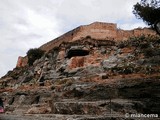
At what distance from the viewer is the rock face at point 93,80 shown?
1152cm

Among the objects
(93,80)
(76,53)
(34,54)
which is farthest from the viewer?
(34,54)

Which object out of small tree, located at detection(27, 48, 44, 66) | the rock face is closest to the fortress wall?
the rock face

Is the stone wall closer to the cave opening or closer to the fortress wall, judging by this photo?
the fortress wall

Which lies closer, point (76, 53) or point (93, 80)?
point (93, 80)

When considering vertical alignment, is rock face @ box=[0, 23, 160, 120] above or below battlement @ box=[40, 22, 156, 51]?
below

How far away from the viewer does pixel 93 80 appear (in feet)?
61.8

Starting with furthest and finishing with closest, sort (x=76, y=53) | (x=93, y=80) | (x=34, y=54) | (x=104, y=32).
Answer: (x=34, y=54)
(x=104, y=32)
(x=76, y=53)
(x=93, y=80)

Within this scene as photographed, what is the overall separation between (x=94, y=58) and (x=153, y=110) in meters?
15.1

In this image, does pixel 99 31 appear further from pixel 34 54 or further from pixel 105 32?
pixel 34 54

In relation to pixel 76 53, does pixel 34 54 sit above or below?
above

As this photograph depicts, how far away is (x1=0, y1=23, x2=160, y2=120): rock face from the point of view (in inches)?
453

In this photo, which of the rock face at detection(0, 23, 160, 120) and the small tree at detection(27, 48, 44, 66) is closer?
the rock face at detection(0, 23, 160, 120)

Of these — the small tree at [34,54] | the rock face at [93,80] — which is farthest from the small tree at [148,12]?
the small tree at [34,54]

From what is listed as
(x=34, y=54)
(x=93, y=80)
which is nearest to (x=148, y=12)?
(x=93, y=80)
